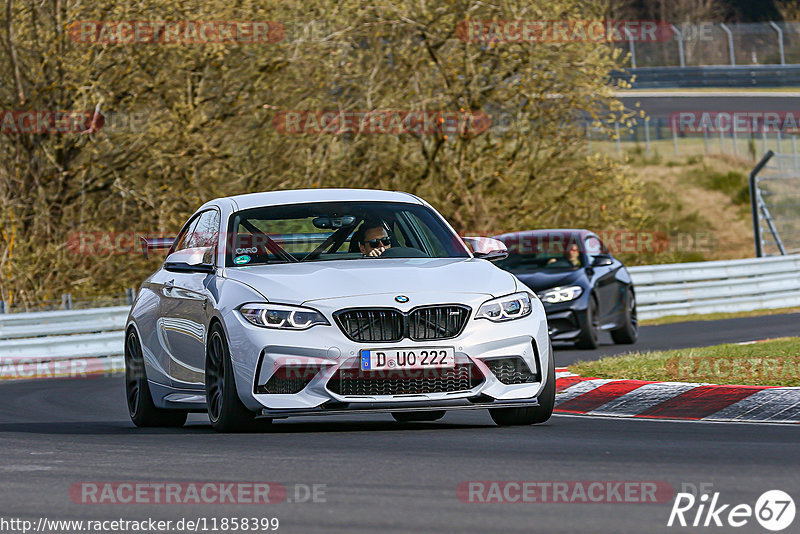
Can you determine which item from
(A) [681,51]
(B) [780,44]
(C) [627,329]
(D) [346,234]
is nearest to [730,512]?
(D) [346,234]

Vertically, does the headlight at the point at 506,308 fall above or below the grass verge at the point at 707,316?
above

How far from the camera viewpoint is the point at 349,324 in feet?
29.0

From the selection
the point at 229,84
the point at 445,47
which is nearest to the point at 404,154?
the point at 445,47

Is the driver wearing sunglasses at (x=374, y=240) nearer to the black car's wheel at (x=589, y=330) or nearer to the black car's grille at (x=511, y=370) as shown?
the black car's grille at (x=511, y=370)

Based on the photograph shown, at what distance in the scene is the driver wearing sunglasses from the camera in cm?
1016

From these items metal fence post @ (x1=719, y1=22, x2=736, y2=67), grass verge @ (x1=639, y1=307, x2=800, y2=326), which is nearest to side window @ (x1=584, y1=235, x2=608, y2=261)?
grass verge @ (x1=639, y1=307, x2=800, y2=326)

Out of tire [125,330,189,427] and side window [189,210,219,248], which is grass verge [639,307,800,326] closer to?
tire [125,330,189,427]

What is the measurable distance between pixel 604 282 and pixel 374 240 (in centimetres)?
985

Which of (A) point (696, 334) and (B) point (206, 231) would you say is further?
(A) point (696, 334)

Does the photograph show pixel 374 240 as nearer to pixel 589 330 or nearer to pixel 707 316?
pixel 589 330

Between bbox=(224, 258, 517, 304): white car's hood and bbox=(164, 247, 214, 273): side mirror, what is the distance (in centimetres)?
29

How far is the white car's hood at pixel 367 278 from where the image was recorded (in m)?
8.97

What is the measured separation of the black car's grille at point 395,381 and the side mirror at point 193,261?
60.3 inches

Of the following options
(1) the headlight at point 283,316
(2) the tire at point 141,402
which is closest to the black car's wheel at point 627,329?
(2) the tire at point 141,402
